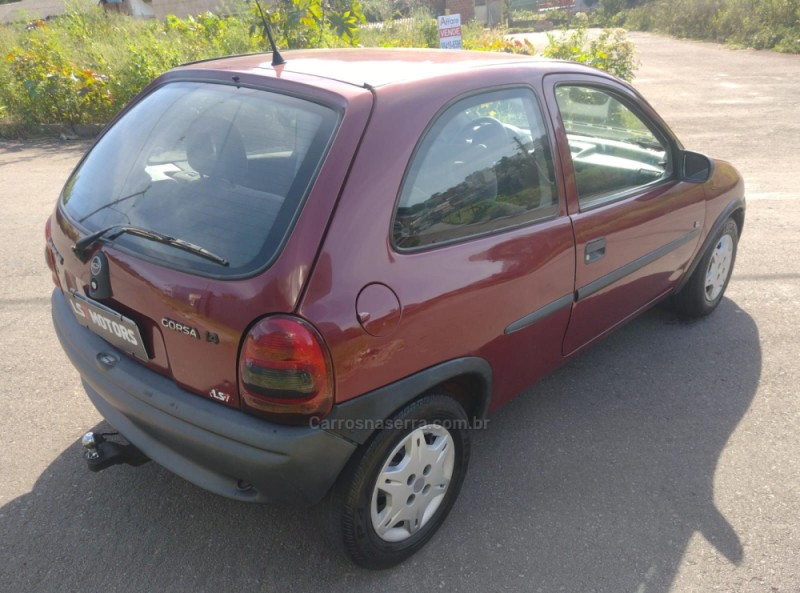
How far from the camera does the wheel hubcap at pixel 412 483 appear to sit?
2.33m

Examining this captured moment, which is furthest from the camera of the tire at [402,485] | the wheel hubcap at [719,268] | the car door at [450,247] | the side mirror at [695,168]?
the wheel hubcap at [719,268]

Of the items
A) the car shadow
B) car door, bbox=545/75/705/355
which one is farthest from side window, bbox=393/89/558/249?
the car shadow

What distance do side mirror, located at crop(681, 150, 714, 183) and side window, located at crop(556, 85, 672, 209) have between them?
98 millimetres

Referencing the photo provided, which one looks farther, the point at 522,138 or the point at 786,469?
the point at 786,469

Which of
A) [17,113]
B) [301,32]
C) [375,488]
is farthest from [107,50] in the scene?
[375,488]

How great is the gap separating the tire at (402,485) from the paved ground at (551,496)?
126 millimetres

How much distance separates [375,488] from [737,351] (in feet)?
8.98

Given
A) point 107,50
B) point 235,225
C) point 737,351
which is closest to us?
point 235,225

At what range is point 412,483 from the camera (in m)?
2.41

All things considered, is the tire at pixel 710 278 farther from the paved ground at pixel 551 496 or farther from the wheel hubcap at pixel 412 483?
the wheel hubcap at pixel 412 483

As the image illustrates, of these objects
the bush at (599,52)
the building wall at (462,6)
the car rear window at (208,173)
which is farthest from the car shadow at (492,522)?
the building wall at (462,6)

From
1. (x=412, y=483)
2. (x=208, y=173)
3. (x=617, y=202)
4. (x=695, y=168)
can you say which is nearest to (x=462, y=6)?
(x=695, y=168)

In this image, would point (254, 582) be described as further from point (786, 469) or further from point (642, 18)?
point (642, 18)

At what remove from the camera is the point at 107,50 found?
11109 mm
